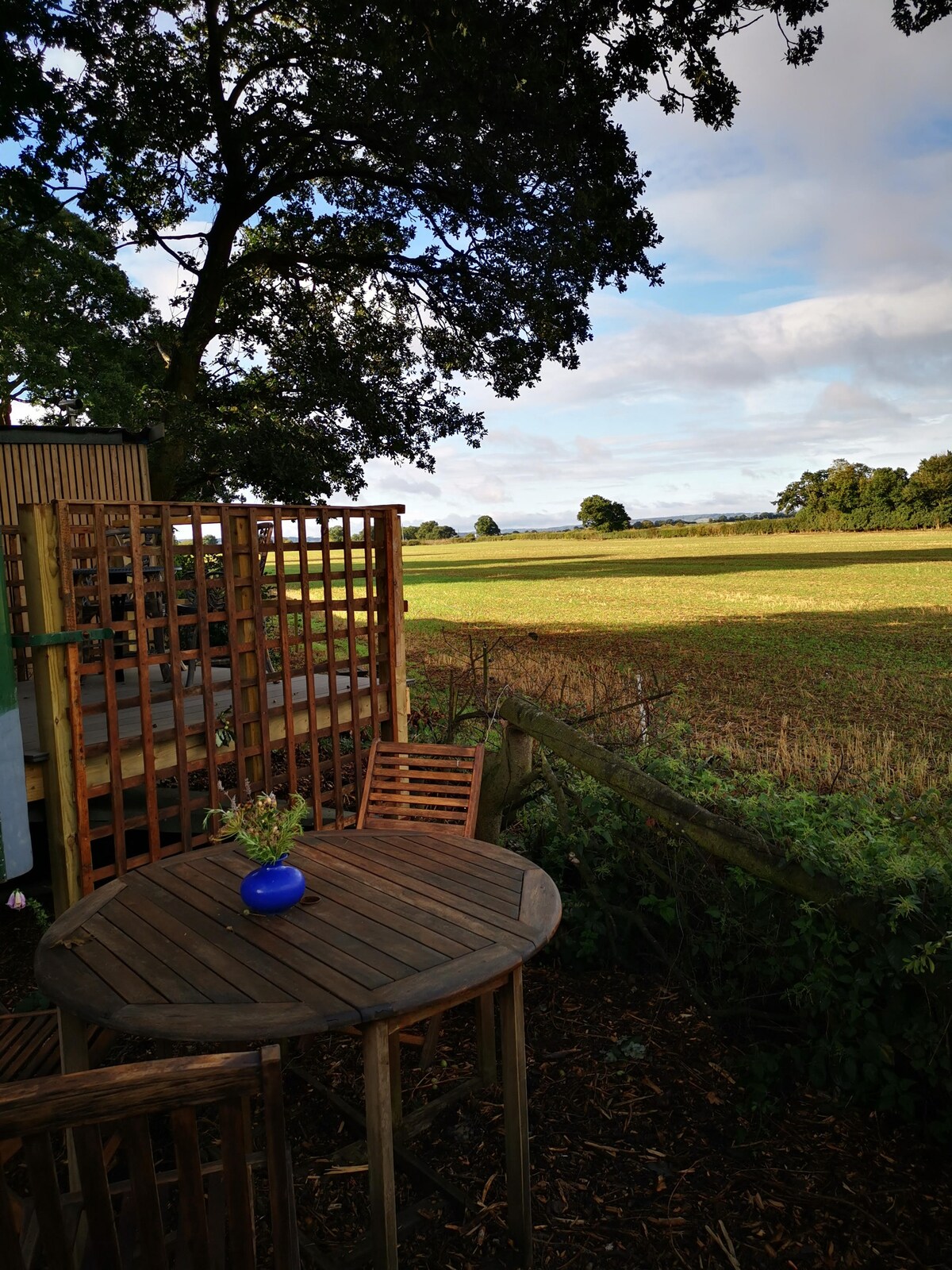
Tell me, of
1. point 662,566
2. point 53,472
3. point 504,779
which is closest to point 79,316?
point 53,472

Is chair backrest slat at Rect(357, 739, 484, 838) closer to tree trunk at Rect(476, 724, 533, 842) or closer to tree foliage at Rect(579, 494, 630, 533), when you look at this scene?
tree trunk at Rect(476, 724, 533, 842)

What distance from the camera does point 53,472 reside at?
26.6ft

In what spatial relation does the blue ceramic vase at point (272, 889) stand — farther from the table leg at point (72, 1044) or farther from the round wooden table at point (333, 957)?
the table leg at point (72, 1044)

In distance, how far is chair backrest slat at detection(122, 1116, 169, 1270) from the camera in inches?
44.8

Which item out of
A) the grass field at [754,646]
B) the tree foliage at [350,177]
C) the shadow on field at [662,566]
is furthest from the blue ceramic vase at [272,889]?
the shadow on field at [662,566]

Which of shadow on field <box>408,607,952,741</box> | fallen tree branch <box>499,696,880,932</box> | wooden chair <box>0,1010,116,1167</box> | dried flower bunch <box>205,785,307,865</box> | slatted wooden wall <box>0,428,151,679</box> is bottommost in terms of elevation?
shadow on field <box>408,607,952,741</box>

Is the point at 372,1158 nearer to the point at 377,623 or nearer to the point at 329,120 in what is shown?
the point at 377,623

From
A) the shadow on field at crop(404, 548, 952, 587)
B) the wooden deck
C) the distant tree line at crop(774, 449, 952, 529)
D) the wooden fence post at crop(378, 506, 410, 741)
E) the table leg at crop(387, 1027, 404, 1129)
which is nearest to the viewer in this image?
the table leg at crop(387, 1027, 404, 1129)

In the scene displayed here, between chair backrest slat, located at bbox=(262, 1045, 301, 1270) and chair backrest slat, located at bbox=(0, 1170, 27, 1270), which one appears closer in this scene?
chair backrest slat, located at bbox=(0, 1170, 27, 1270)

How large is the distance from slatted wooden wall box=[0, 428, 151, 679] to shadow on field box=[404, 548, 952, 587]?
3113 cm

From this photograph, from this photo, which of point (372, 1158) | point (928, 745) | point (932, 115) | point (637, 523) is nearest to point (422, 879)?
point (372, 1158)

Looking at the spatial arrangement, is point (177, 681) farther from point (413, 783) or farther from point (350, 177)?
point (350, 177)

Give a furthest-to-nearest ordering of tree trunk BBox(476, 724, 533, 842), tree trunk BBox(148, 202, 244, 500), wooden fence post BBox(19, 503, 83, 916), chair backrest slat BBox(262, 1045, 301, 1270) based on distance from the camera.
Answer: tree trunk BBox(148, 202, 244, 500) < tree trunk BBox(476, 724, 533, 842) < wooden fence post BBox(19, 503, 83, 916) < chair backrest slat BBox(262, 1045, 301, 1270)

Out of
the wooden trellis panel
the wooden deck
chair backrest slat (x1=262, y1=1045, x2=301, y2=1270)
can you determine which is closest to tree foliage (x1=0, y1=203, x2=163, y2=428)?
the wooden deck
